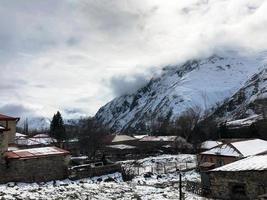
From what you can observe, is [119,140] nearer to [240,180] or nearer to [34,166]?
[34,166]

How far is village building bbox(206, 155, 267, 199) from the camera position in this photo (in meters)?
33.8

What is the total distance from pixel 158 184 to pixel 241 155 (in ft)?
63.9

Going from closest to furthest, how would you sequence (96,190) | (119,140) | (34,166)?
1. (96,190)
2. (34,166)
3. (119,140)

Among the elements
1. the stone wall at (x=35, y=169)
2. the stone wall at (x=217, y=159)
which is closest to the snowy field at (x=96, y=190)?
the stone wall at (x=35, y=169)

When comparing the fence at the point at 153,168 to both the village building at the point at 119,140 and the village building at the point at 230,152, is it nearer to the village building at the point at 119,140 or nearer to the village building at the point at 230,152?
the village building at the point at 230,152

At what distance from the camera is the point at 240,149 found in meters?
60.1

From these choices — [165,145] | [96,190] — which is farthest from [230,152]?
[165,145]

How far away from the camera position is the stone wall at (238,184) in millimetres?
33719

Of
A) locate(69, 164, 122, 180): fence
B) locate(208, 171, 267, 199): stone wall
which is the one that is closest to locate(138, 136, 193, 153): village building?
locate(69, 164, 122, 180): fence

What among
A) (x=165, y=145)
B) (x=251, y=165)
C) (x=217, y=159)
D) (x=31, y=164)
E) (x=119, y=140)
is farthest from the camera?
(x=119, y=140)

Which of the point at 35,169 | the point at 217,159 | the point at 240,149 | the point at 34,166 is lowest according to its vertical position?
the point at 35,169

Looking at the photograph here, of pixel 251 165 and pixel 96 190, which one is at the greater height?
pixel 251 165

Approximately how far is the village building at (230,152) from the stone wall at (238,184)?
21230mm

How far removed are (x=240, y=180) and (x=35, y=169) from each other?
19.3 meters
